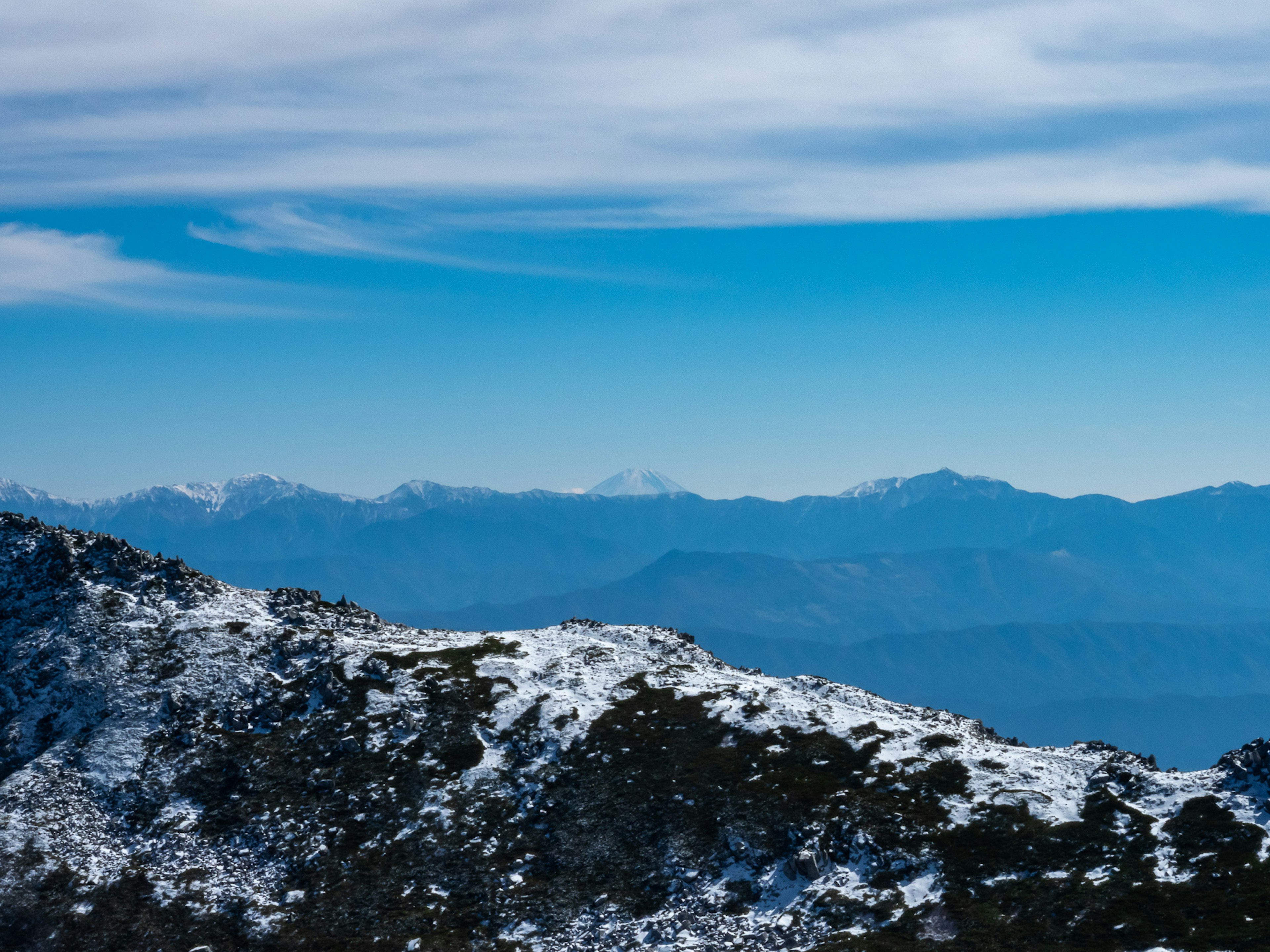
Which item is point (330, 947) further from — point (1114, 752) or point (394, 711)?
point (1114, 752)

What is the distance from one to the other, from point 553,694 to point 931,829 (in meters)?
38.5

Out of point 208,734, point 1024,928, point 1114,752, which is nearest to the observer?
point 1024,928

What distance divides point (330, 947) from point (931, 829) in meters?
42.0

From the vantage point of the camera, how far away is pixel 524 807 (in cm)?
7656

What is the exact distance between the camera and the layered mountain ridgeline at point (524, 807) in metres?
60.9

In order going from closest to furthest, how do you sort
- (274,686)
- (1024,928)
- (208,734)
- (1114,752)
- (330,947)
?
1. (1024,928)
2. (330,947)
3. (1114,752)
4. (208,734)
5. (274,686)

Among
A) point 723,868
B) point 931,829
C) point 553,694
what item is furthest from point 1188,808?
point 553,694

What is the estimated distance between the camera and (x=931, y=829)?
67188mm

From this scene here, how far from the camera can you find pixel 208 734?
8512 centimetres

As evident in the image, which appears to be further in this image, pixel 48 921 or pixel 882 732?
pixel 882 732

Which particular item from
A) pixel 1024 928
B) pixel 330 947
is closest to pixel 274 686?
pixel 330 947

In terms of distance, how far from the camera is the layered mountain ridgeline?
60.9m

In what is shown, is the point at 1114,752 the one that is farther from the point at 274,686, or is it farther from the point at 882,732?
the point at 274,686

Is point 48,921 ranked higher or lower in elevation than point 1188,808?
lower
